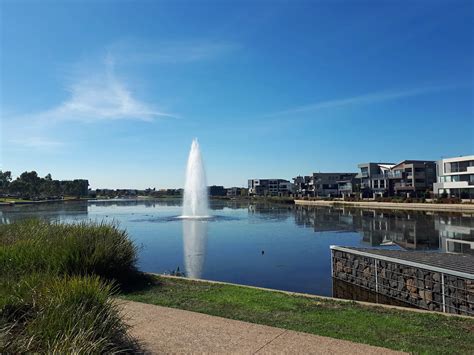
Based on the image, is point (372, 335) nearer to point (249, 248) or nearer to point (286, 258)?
point (286, 258)

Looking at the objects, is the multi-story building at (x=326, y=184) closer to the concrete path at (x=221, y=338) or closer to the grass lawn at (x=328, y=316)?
the grass lawn at (x=328, y=316)

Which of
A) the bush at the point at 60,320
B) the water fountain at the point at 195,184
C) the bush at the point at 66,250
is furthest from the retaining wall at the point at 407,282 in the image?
the water fountain at the point at 195,184

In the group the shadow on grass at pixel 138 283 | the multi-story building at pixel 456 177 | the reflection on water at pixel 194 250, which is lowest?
the reflection on water at pixel 194 250

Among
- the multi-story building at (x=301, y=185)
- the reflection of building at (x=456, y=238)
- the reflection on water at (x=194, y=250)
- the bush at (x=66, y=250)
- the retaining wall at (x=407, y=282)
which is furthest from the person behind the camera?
the multi-story building at (x=301, y=185)

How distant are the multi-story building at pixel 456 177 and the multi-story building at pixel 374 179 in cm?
2154

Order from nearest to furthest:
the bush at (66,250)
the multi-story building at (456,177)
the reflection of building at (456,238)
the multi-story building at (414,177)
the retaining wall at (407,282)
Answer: the bush at (66,250) < the retaining wall at (407,282) < the reflection of building at (456,238) < the multi-story building at (456,177) < the multi-story building at (414,177)

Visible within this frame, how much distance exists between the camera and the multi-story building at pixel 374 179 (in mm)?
103250

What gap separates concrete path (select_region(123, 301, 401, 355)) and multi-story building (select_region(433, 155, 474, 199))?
253ft

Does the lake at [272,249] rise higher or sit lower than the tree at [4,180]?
lower

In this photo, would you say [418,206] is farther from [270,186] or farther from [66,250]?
[270,186]

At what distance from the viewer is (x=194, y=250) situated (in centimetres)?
2245

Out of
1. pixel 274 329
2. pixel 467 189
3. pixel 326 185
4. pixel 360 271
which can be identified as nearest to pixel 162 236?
pixel 360 271

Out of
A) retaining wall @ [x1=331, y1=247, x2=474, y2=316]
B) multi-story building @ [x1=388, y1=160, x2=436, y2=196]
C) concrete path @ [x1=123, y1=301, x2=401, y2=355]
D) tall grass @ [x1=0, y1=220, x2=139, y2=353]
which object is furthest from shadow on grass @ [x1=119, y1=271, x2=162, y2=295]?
multi-story building @ [x1=388, y1=160, x2=436, y2=196]

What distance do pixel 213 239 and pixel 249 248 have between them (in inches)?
181
